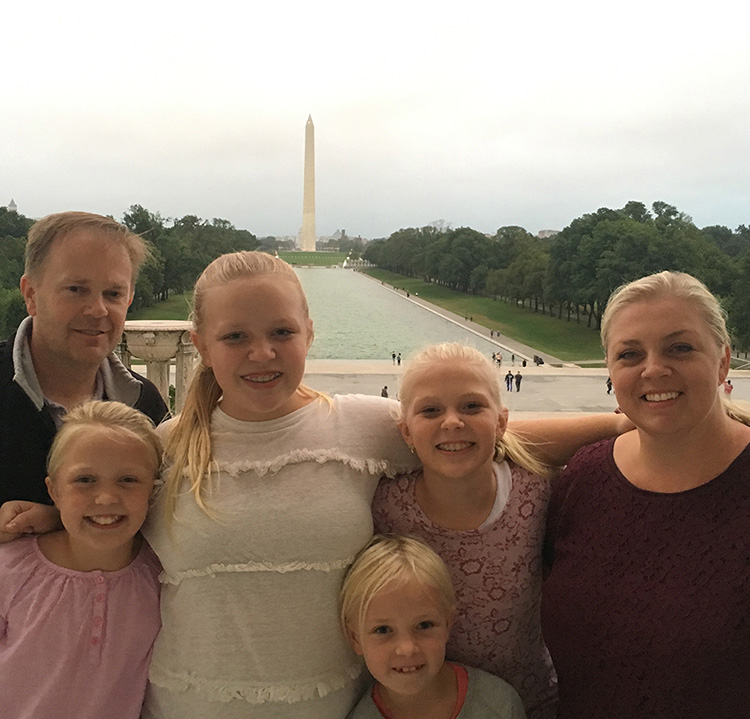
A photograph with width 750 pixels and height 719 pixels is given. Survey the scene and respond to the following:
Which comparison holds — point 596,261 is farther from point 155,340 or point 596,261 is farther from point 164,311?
point 155,340

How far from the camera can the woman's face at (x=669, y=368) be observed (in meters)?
2.19

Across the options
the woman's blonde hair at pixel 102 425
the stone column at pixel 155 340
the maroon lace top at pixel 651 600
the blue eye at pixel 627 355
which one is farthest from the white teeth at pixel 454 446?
the stone column at pixel 155 340

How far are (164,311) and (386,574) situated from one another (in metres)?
28.6

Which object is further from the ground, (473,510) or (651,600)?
(473,510)

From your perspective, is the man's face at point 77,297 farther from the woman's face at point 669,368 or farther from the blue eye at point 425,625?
the woman's face at point 669,368

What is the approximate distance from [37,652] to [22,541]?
1.25 ft

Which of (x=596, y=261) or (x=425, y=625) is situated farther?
(x=596, y=261)

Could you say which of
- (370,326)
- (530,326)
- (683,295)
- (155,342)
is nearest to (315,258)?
(370,326)

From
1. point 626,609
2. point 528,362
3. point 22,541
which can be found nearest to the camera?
point 626,609

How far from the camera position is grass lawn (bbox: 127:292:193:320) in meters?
28.1

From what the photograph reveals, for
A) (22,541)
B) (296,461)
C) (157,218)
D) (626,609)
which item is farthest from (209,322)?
(157,218)

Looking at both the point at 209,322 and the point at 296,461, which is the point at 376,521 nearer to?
the point at 296,461

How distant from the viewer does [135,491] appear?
2318 mm

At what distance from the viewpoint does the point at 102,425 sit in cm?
236
